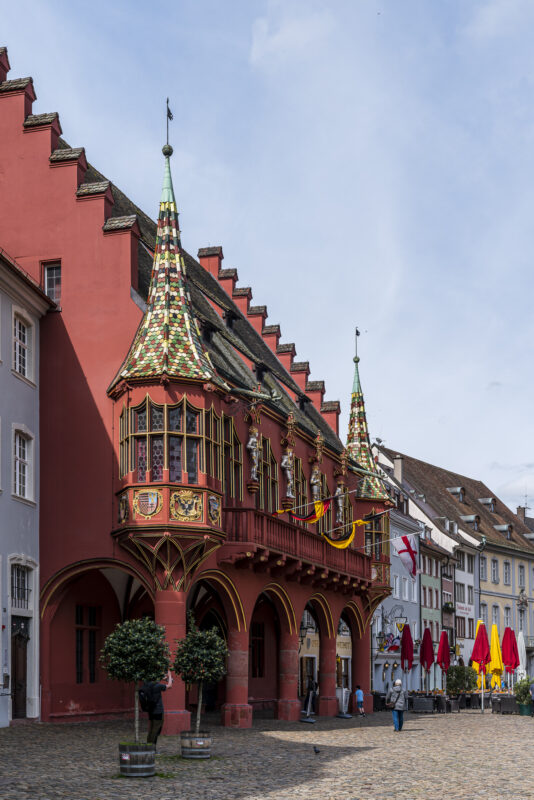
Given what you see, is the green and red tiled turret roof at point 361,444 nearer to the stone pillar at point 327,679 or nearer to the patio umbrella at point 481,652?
the stone pillar at point 327,679

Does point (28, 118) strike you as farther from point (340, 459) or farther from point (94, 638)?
point (340, 459)

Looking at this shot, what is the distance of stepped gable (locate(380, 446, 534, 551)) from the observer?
282 feet

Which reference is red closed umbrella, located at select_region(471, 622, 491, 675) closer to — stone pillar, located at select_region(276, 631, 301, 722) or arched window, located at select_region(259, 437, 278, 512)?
stone pillar, located at select_region(276, 631, 301, 722)

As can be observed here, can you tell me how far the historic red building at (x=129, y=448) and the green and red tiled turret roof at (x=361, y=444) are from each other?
10188 millimetres

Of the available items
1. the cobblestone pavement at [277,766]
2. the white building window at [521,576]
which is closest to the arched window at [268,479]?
the cobblestone pavement at [277,766]

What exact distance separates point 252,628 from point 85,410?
48.3 feet

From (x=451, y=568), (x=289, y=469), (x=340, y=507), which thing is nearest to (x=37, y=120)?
(x=289, y=469)

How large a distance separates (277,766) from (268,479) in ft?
52.2

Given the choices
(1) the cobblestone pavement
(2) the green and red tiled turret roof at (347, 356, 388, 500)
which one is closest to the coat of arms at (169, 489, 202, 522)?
(1) the cobblestone pavement

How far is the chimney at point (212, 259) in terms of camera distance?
49.1 metres

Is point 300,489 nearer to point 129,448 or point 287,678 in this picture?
point 287,678

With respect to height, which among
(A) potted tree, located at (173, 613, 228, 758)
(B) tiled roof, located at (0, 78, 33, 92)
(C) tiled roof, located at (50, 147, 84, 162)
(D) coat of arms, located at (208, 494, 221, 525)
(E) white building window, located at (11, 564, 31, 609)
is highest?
(B) tiled roof, located at (0, 78, 33, 92)

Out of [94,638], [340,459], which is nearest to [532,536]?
[340,459]

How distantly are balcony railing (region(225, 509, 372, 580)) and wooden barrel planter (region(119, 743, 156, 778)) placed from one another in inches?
509
